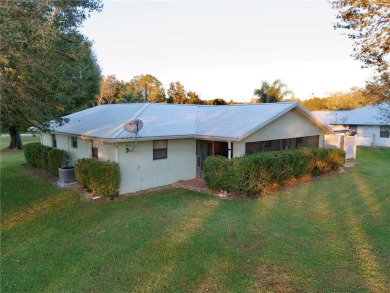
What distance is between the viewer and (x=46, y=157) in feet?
51.1

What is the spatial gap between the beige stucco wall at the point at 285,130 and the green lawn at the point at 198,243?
2535mm

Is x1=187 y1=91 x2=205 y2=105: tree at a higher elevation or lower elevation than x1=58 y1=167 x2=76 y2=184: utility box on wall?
higher

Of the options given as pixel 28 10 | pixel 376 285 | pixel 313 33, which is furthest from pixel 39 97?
pixel 313 33

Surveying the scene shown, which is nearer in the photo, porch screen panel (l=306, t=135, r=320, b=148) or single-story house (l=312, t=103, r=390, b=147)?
porch screen panel (l=306, t=135, r=320, b=148)

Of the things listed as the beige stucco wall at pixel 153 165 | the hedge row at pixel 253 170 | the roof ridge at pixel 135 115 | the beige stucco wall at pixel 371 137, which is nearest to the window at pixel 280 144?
the hedge row at pixel 253 170

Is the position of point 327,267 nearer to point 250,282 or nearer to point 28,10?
point 250,282

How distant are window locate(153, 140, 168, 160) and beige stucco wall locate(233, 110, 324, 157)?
3052 millimetres

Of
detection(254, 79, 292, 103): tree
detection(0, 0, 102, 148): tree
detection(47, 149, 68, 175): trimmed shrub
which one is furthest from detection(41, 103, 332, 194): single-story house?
detection(254, 79, 292, 103): tree

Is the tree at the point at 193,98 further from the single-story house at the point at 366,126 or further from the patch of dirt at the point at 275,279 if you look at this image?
the patch of dirt at the point at 275,279

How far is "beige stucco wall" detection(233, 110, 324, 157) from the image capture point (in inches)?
472

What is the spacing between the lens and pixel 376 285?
4859 millimetres

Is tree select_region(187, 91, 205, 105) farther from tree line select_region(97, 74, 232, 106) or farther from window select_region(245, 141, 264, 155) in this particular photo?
window select_region(245, 141, 264, 155)

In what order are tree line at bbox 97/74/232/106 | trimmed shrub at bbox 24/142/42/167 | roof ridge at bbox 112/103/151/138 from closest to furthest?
1. roof ridge at bbox 112/103/151/138
2. trimmed shrub at bbox 24/142/42/167
3. tree line at bbox 97/74/232/106

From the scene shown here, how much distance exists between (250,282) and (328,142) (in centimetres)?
1588
